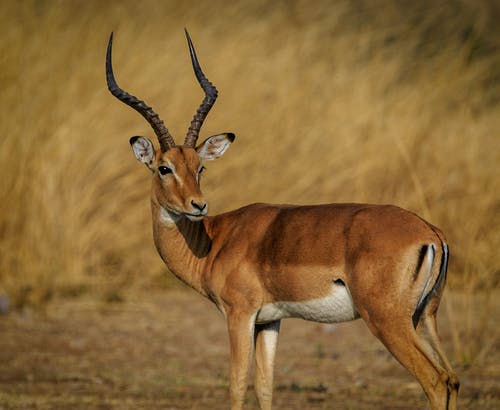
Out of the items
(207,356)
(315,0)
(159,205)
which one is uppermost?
(315,0)

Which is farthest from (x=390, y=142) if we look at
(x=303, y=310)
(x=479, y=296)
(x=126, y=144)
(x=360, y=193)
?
(x=303, y=310)

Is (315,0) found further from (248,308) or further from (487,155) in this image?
(248,308)

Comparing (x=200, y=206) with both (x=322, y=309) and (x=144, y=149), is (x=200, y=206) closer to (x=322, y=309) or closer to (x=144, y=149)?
(x=144, y=149)

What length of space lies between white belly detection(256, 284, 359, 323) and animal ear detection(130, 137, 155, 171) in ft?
4.13

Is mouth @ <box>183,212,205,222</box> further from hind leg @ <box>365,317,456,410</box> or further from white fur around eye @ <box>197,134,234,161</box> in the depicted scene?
hind leg @ <box>365,317,456,410</box>

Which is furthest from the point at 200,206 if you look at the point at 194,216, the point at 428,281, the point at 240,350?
the point at 428,281

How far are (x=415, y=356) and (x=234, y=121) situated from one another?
6375 millimetres

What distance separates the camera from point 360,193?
38.0ft

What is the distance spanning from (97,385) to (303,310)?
2487 millimetres

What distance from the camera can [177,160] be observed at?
6.77 meters

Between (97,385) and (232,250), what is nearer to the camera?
(232,250)

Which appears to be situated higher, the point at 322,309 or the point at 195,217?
the point at 195,217

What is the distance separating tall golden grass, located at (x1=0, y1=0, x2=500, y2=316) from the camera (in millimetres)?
11117

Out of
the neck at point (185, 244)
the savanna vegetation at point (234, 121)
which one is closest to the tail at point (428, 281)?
the neck at point (185, 244)
